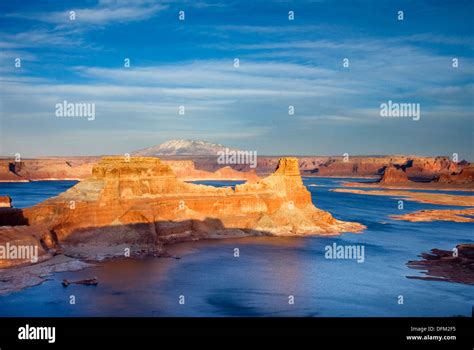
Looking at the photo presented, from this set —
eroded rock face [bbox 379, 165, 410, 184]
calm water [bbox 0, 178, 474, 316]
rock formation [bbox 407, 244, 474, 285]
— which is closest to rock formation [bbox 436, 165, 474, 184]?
eroded rock face [bbox 379, 165, 410, 184]

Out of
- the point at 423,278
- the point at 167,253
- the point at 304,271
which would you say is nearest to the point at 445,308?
the point at 423,278

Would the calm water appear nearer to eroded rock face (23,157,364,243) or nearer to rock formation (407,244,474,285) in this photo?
rock formation (407,244,474,285)

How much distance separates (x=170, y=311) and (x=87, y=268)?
11.6 meters

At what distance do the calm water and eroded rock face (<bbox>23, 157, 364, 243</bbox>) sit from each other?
386 centimetres

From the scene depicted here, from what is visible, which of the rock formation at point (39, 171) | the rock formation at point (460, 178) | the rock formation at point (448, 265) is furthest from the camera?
the rock formation at point (39, 171)

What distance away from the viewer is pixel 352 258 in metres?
45.2

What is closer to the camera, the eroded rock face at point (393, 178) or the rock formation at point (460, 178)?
the rock formation at point (460, 178)

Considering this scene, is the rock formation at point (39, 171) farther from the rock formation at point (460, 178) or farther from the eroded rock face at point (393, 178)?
the rock formation at point (460, 178)

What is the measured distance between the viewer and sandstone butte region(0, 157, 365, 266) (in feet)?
142

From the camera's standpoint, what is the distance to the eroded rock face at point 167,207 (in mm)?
45125

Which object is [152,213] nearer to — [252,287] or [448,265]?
[252,287]

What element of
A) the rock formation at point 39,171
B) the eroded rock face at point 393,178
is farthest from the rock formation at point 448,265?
the rock formation at point 39,171

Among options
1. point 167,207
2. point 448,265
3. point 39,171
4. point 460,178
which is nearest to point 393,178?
point 460,178
